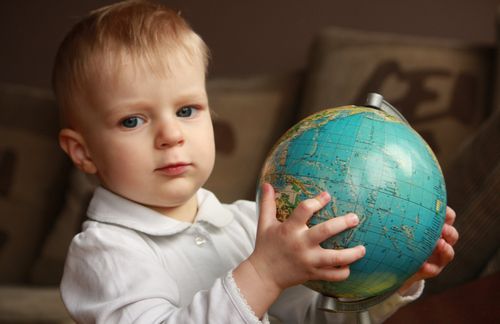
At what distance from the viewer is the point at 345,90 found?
2.84 m

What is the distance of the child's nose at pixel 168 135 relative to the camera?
1.32 meters

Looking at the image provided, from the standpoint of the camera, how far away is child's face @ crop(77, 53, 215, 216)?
134 centimetres

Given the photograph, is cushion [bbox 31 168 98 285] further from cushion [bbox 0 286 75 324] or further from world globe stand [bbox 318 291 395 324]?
world globe stand [bbox 318 291 395 324]

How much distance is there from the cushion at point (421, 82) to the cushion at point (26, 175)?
113cm

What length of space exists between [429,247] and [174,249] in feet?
1.62

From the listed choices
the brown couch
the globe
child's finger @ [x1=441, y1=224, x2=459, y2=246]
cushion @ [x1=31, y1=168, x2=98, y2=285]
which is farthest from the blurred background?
the globe

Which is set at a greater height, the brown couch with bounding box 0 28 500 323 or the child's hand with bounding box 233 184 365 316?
the child's hand with bounding box 233 184 365 316

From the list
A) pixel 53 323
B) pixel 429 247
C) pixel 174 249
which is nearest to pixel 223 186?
pixel 53 323

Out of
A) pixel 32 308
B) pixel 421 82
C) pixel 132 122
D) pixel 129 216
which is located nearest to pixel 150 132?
pixel 132 122

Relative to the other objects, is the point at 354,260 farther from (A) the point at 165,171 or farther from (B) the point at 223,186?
(B) the point at 223,186

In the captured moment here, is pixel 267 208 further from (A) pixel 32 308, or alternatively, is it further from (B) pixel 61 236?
(B) pixel 61 236

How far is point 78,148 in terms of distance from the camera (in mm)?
1454

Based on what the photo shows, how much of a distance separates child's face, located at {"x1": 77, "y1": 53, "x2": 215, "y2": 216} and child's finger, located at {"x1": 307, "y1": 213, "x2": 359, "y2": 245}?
1.09 feet

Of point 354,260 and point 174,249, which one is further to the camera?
point 174,249
